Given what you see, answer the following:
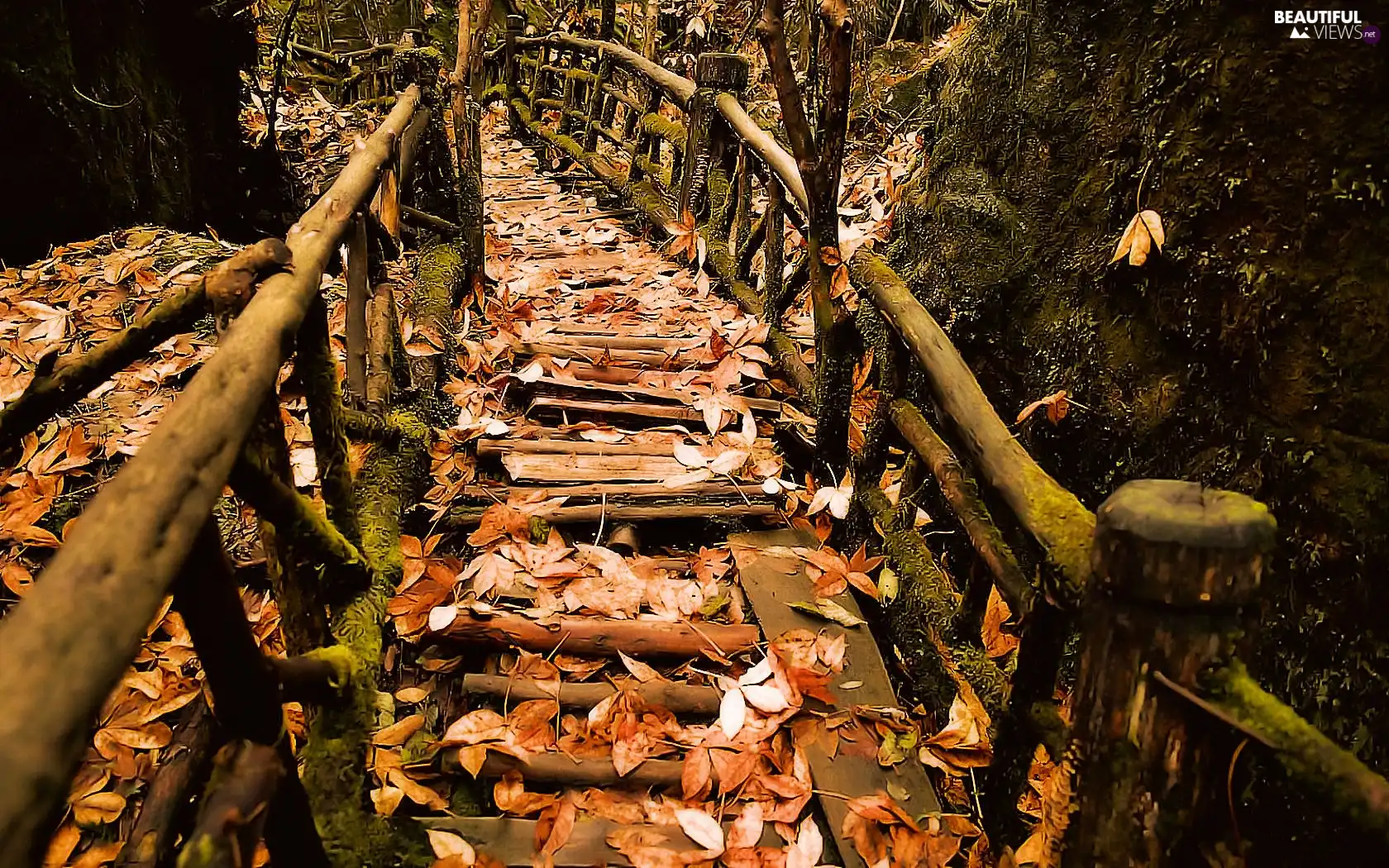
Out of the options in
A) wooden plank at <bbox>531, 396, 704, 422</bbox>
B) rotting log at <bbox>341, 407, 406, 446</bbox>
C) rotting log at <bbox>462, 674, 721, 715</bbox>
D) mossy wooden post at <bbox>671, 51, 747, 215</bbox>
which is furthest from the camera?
mossy wooden post at <bbox>671, 51, 747, 215</bbox>

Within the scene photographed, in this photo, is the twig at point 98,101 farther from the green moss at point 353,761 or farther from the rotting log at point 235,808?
the rotting log at point 235,808

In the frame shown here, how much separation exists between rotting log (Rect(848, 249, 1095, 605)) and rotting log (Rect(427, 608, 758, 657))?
3.18ft

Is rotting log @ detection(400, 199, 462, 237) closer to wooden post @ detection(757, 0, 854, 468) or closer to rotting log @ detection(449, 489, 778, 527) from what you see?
rotting log @ detection(449, 489, 778, 527)

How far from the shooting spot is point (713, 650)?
2.53 m

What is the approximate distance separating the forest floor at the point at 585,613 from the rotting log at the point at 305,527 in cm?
39

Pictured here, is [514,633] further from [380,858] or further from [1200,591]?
[1200,591]

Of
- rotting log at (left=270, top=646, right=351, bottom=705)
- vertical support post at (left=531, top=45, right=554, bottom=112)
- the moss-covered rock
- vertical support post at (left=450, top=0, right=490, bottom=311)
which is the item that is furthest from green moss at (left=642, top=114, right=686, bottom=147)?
rotting log at (left=270, top=646, right=351, bottom=705)

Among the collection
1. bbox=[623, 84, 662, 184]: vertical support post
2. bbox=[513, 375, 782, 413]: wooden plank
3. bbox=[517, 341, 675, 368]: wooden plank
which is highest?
bbox=[623, 84, 662, 184]: vertical support post

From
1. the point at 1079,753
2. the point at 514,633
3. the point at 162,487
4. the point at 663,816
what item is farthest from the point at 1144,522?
the point at 514,633

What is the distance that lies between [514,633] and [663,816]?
702 mm

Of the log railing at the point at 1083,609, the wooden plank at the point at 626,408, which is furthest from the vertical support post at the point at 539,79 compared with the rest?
the wooden plank at the point at 626,408

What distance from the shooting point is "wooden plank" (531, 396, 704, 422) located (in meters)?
3.72

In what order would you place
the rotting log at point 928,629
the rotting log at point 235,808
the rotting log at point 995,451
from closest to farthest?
the rotting log at point 235,808 → the rotting log at point 995,451 → the rotting log at point 928,629

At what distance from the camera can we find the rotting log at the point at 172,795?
177 centimetres
